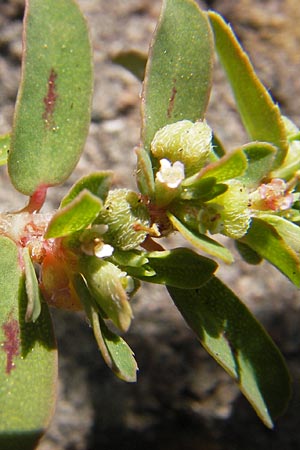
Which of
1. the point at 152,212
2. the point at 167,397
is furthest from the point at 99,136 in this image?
the point at 152,212

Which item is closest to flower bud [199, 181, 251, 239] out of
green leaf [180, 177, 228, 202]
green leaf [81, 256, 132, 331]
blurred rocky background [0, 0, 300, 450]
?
green leaf [180, 177, 228, 202]

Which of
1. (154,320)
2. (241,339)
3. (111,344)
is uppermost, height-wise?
(111,344)

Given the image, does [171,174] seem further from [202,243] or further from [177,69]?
[177,69]

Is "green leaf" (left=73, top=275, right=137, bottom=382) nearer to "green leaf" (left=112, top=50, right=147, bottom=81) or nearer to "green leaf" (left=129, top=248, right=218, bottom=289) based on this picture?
"green leaf" (left=129, top=248, right=218, bottom=289)

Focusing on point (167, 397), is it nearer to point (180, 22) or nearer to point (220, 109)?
point (220, 109)

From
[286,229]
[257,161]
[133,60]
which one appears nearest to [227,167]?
[257,161]

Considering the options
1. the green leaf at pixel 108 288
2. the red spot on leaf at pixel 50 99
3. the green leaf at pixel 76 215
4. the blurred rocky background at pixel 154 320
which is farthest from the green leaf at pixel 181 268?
the blurred rocky background at pixel 154 320

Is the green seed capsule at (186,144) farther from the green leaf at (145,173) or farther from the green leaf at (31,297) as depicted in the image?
the green leaf at (31,297)
